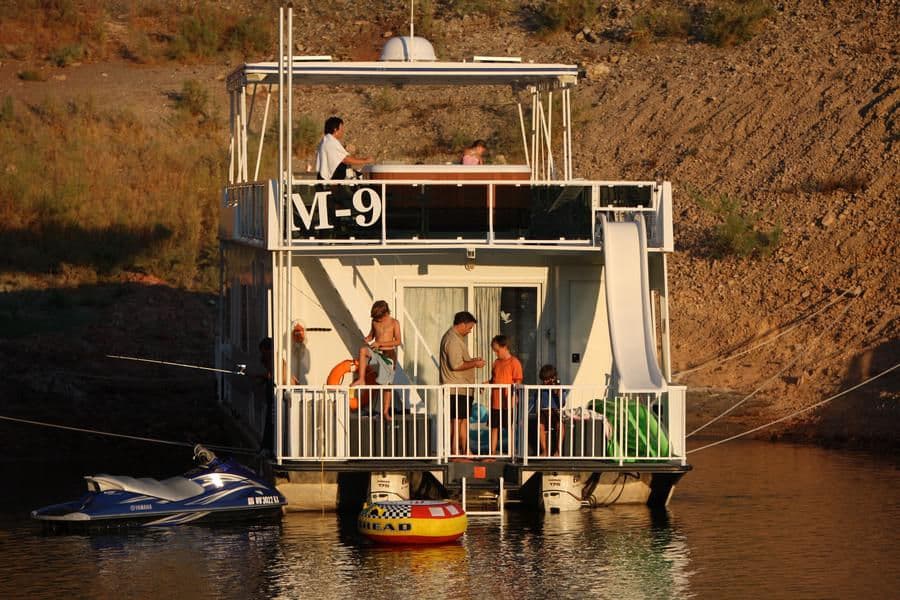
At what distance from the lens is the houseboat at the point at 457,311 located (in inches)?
733

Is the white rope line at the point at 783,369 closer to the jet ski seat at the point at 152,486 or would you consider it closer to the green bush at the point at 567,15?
the jet ski seat at the point at 152,486

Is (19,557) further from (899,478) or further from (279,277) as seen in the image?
(899,478)

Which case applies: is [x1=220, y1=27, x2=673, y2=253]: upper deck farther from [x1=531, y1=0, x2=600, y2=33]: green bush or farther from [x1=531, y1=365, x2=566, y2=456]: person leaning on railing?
[x1=531, y1=0, x2=600, y2=33]: green bush

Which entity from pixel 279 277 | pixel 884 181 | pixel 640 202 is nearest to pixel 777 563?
pixel 640 202

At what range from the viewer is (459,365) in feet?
62.8

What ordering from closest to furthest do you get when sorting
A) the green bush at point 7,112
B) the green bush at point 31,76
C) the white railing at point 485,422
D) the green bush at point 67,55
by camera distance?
Answer: 1. the white railing at point 485,422
2. the green bush at point 7,112
3. the green bush at point 31,76
4. the green bush at point 67,55

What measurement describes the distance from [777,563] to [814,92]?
24.8 m

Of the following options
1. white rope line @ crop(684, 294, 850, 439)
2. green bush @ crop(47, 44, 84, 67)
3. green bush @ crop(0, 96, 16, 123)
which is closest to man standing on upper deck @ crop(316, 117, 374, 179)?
white rope line @ crop(684, 294, 850, 439)

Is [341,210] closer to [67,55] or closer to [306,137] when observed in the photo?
[306,137]

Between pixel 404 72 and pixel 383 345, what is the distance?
3831 mm

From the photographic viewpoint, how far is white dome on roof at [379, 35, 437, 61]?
872 inches

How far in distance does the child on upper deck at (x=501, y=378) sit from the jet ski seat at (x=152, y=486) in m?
3.06

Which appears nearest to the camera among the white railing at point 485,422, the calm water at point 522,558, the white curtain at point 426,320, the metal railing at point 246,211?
the calm water at point 522,558

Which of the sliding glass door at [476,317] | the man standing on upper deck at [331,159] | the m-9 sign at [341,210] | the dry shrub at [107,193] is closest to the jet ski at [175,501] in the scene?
the m-9 sign at [341,210]
